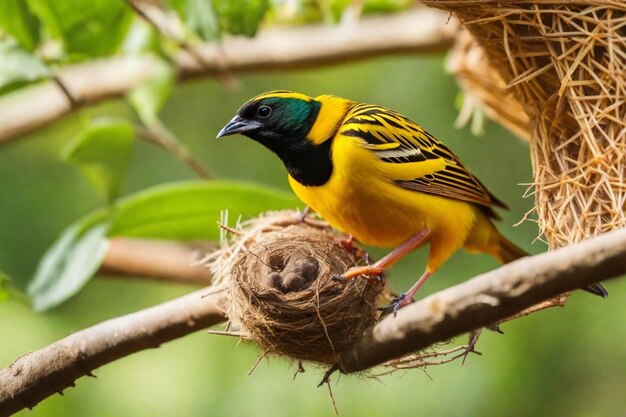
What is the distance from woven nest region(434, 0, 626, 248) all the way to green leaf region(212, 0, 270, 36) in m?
0.99

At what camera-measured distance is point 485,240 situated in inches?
116

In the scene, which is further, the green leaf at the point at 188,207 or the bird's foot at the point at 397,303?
the green leaf at the point at 188,207

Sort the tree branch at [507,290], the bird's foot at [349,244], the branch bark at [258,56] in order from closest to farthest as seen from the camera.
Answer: the tree branch at [507,290] < the bird's foot at [349,244] < the branch bark at [258,56]

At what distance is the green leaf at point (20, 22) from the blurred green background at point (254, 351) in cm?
115

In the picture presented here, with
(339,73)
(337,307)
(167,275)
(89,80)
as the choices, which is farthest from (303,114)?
(339,73)

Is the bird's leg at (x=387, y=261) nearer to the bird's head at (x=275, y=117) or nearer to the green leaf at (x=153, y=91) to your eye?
the bird's head at (x=275, y=117)

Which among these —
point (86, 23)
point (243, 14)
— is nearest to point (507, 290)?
point (243, 14)

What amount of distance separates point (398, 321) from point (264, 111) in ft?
3.21

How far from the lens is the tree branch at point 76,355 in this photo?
2.54 meters

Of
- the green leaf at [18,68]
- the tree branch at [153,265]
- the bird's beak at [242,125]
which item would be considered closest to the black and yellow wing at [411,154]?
the bird's beak at [242,125]

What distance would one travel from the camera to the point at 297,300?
94.0 inches

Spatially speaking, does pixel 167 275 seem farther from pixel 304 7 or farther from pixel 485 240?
pixel 485 240

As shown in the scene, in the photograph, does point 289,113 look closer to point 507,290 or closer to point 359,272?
point 359,272

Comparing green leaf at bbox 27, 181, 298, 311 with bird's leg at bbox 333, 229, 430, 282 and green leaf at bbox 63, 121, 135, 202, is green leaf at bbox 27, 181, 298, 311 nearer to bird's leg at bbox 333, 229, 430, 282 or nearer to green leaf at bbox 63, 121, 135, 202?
green leaf at bbox 63, 121, 135, 202
